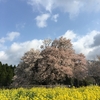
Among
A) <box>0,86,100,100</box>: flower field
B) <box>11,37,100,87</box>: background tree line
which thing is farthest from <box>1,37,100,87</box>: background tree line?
<box>0,86,100,100</box>: flower field

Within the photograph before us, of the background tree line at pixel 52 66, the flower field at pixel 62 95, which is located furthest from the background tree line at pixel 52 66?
the flower field at pixel 62 95

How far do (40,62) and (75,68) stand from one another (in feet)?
19.2

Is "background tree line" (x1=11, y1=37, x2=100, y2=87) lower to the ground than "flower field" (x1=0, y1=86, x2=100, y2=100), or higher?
higher

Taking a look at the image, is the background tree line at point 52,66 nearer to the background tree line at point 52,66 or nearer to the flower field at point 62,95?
the background tree line at point 52,66

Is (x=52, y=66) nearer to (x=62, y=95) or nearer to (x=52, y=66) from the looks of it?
(x=52, y=66)

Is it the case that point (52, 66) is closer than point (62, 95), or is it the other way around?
point (62, 95)

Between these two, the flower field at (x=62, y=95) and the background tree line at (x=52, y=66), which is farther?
the background tree line at (x=52, y=66)

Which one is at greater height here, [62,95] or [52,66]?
[52,66]

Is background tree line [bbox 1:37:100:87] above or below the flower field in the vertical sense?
above

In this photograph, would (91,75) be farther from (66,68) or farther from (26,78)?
(26,78)

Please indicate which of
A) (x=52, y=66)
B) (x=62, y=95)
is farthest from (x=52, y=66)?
(x=62, y=95)

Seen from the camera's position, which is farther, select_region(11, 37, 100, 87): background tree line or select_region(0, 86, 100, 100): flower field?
select_region(11, 37, 100, 87): background tree line

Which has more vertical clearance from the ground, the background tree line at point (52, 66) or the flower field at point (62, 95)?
the background tree line at point (52, 66)

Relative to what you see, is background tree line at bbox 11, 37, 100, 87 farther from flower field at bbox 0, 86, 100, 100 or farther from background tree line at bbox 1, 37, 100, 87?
flower field at bbox 0, 86, 100, 100
